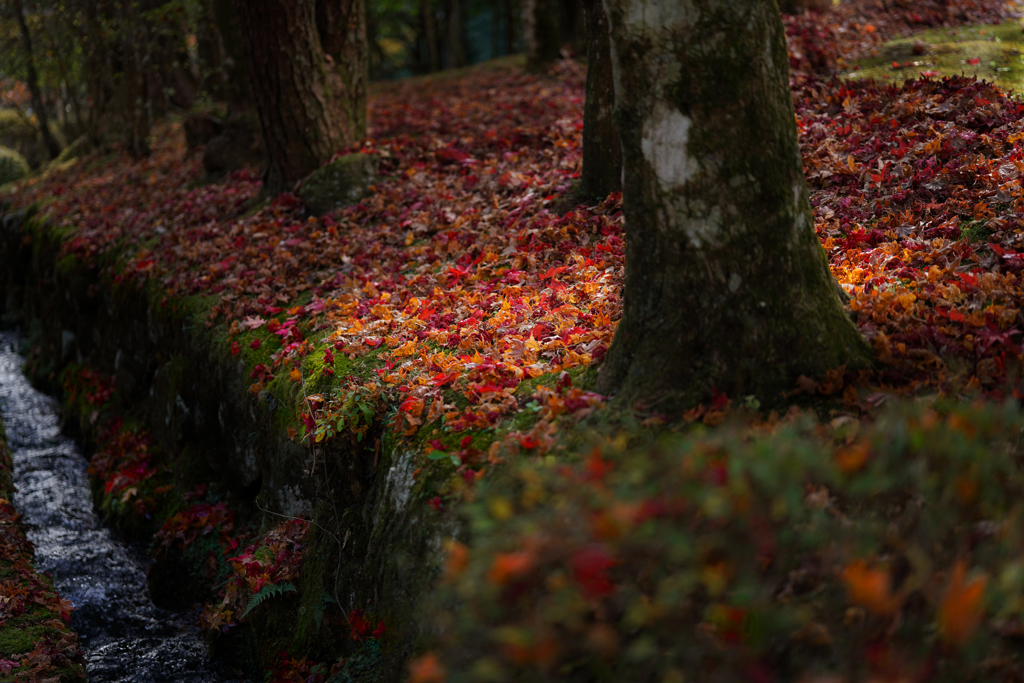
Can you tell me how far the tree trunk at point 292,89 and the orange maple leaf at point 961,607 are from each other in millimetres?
8284

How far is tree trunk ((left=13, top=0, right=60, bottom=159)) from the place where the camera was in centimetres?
1423

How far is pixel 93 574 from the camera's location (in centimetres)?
611

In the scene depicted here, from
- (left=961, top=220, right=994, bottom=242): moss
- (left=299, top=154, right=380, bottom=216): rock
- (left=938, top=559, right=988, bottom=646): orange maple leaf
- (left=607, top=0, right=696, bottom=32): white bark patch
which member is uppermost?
(left=607, top=0, right=696, bottom=32): white bark patch

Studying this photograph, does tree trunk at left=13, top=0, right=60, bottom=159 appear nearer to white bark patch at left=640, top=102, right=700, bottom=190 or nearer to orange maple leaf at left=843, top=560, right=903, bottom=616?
white bark patch at left=640, top=102, right=700, bottom=190

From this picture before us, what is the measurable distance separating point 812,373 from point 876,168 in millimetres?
3389

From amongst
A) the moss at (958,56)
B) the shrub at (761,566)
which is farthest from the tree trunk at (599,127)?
the shrub at (761,566)

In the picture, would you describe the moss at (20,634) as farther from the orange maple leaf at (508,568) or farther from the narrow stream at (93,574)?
the orange maple leaf at (508,568)

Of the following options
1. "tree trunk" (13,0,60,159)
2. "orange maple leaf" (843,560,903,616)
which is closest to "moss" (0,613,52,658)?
"orange maple leaf" (843,560,903,616)

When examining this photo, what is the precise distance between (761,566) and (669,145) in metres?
1.88

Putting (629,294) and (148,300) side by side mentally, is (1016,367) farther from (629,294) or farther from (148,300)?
(148,300)

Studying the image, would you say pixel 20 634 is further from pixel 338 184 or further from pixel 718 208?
pixel 338 184

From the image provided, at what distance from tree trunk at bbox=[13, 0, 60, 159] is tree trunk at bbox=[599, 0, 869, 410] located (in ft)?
51.3

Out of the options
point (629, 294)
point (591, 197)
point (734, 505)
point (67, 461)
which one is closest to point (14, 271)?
point (67, 461)

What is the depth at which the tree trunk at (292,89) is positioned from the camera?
8094 mm
